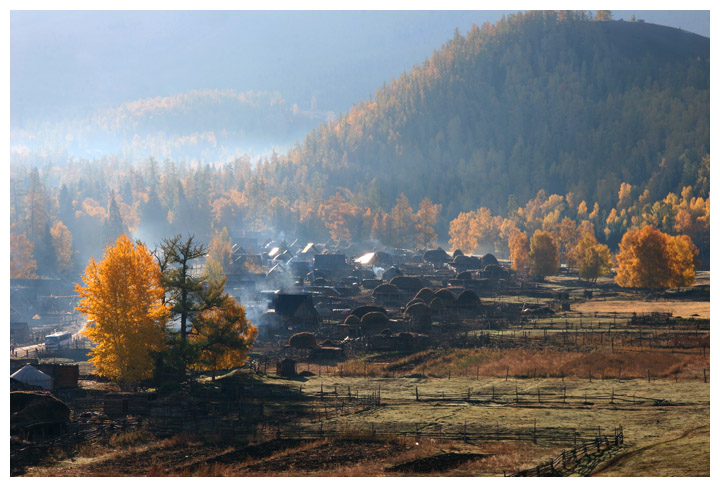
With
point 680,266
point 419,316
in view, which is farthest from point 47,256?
point 680,266

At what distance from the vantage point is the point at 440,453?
105 ft

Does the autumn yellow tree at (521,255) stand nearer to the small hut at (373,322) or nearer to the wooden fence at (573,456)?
the small hut at (373,322)

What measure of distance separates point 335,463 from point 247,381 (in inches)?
702

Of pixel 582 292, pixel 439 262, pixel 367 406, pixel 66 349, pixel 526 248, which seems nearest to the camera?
pixel 367 406

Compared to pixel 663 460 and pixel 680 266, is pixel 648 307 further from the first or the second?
pixel 663 460

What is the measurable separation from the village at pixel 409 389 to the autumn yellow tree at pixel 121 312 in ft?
6.48

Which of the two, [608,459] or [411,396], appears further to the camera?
[411,396]

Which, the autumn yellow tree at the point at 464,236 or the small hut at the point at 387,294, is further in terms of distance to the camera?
the autumn yellow tree at the point at 464,236

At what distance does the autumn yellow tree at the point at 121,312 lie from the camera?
41281 millimetres

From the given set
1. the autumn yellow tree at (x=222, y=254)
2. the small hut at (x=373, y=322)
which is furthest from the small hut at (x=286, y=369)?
the autumn yellow tree at (x=222, y=254)

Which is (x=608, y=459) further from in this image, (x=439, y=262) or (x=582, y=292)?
(x=439, y=262)

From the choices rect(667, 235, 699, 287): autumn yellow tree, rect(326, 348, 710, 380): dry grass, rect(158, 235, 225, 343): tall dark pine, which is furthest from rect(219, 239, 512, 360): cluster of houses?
rect(667, 235, 699, 287): autumn yellow tree

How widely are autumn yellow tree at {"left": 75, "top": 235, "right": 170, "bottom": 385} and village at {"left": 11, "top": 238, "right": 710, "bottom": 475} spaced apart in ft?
6.48

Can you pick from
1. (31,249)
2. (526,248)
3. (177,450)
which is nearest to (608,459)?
(177,450)
